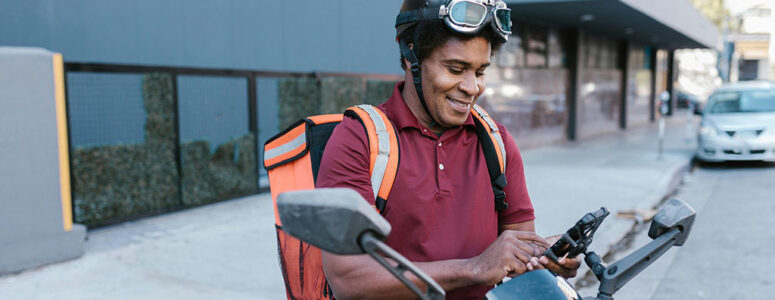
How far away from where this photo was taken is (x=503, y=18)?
1738 millimetres

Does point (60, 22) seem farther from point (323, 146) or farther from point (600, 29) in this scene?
point (600, 29)

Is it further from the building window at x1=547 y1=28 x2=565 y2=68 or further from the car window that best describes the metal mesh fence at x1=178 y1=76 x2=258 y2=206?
the building window at x1=547 y1=28 x2=565 y2=68

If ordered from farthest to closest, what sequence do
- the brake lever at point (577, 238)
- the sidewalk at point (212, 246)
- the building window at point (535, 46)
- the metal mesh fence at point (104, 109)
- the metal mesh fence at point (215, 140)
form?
1. the building window at point (535, 46)
2. the metal mesh fence at point (215, 140)
3. the metal mesh fence at point (104, 109)
4. the sidewalk at point (212, 246)
5. the brake lever at point (577, 238)

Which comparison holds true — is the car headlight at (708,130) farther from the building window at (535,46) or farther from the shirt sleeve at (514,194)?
the shirt sleeve at (514,194)

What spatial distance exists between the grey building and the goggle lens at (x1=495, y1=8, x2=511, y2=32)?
535 cm

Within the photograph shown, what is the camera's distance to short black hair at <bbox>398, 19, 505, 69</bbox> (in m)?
1.67

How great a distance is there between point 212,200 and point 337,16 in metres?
4.64

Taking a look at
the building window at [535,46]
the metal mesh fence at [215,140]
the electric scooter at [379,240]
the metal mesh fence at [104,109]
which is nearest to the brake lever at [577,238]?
the electric scooter at [379,240]

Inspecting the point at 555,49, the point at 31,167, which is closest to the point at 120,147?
the point at 31,167

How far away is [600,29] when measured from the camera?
60.0 ft

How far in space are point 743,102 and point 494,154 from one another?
12.5 metres

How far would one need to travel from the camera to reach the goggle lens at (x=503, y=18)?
1.71m

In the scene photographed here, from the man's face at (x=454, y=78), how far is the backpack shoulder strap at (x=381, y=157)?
17 centimetres

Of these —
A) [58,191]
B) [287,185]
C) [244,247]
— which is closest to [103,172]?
[58,191]
